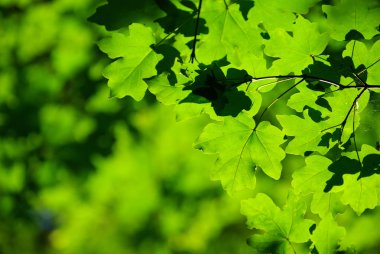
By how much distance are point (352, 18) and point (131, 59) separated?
830 mm

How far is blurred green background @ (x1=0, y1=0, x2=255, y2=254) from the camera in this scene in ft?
11.3

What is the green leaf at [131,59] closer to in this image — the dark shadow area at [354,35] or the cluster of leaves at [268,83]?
the cluster of leaves at [268,83]

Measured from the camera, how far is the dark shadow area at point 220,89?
3.99ft

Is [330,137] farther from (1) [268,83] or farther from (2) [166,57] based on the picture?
(2) [166,57]

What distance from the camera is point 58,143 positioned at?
3.50m

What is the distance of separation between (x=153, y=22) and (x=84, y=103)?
2.37m

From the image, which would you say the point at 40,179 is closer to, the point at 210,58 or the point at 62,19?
the point at 62,19

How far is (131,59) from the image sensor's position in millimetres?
1412

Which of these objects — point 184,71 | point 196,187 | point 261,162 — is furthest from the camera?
point 196,187

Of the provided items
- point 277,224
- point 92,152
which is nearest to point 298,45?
point 277,224

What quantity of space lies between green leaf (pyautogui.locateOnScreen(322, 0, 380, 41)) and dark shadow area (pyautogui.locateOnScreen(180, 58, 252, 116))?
37cm

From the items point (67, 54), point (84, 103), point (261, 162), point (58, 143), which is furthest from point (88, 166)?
point (261, 162)

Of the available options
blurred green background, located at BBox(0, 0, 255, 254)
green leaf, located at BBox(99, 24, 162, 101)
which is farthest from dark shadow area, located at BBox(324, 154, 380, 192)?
blurred green background, located at BBox(0, 0, 255, 254)

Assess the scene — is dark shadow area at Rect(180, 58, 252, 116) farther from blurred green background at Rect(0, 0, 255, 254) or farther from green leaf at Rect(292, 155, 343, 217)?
blurred green background at Rect(0, 0, 255, 254)
